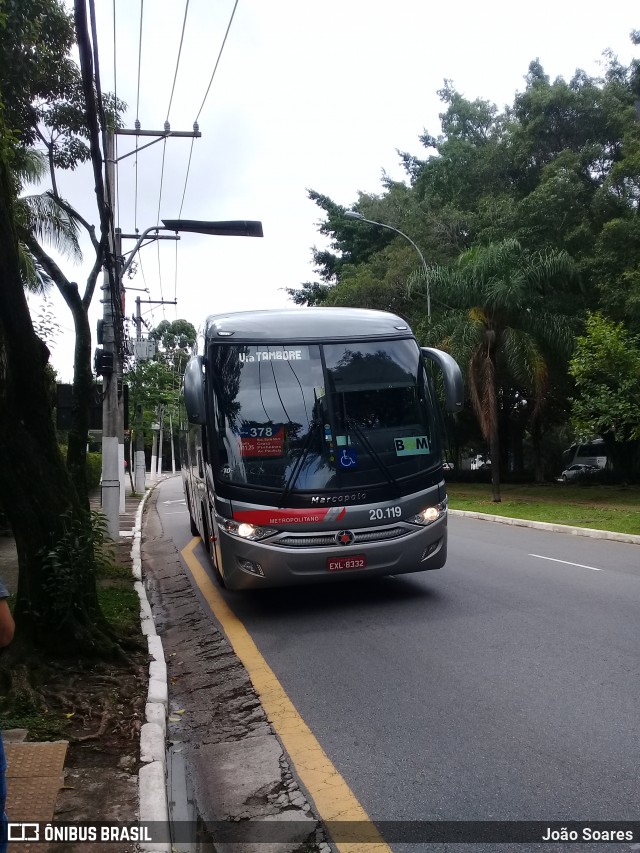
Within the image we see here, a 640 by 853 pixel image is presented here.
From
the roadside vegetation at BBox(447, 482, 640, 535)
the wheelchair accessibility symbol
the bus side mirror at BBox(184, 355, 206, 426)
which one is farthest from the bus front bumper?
the roadside vegetation at BBox(447, 482, 640, 535)

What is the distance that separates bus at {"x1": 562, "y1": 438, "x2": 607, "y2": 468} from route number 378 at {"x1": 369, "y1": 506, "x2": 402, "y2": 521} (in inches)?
1263

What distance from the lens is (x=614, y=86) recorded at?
92.1ft

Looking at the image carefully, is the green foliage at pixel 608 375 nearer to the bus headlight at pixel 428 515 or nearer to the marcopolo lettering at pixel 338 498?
the bus headlight at pixel 428 515

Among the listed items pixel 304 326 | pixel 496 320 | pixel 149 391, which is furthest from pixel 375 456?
pixel 149 391

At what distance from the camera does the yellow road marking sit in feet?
12.2

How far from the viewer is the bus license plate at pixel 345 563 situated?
26.7ft

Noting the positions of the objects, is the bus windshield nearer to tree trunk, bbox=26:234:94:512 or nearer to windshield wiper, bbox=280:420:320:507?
windshield wiper, bbox=280:420:320:507

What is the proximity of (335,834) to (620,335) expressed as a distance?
18.7 m

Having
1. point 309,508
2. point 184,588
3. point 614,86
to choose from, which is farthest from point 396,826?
point 614,86

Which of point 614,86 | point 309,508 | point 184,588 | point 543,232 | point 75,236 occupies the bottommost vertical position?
point 184,588

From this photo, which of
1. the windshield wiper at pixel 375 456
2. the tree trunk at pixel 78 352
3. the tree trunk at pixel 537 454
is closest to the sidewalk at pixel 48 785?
the windshield wiper at pixel 375 456

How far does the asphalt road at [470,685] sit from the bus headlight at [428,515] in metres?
0.87

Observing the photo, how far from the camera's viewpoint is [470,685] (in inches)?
226

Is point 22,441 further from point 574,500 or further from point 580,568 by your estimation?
point 574,500
